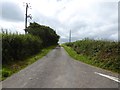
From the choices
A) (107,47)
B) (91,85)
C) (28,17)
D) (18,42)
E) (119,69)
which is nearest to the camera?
(91,85)

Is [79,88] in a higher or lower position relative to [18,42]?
lower

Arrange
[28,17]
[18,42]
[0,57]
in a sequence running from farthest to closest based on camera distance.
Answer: [28,17]
[18,42]
[0,57]

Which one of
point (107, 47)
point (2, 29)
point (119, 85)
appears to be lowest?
point (119, 85)

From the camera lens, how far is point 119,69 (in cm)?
1599

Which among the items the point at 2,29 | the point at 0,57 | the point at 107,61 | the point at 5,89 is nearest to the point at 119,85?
the point at 5,89

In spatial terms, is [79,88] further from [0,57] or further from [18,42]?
[18,42]

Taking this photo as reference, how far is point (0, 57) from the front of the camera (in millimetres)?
17391

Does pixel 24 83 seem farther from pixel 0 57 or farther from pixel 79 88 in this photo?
pixel 0 57

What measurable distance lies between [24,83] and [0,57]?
767 cm

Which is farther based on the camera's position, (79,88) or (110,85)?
(110,85)

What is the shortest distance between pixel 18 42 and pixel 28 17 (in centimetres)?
2478

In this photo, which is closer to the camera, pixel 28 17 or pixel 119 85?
pixel 119 85

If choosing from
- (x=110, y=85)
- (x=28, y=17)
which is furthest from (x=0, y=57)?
(x=28, y=17)

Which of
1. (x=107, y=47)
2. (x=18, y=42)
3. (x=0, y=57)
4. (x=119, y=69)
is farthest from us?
(x=18, y=42)
